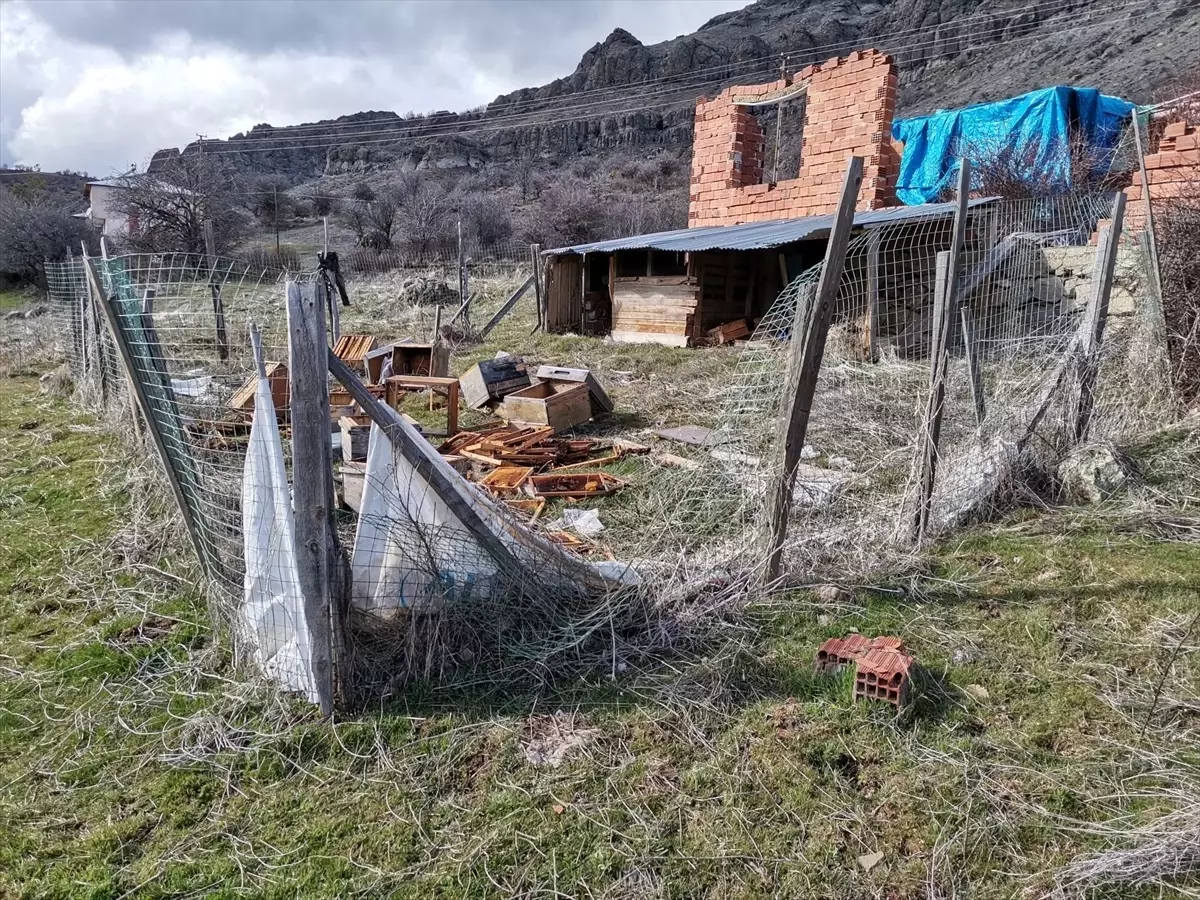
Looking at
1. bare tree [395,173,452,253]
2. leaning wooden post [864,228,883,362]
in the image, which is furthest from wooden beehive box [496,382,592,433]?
bare tree [395,173,452,253]

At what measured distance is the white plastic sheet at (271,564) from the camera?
2.79m

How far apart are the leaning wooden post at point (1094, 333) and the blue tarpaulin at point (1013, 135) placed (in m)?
8.08

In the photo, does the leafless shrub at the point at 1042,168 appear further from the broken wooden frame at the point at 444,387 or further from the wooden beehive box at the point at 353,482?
the wooden beehive box at the point at 353,482

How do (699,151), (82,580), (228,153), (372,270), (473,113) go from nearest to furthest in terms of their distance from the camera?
(82,580), (699,151), (372,270), (228,153), (473,113)

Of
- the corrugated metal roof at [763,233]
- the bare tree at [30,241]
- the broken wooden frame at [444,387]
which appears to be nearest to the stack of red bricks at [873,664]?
the broken wooden frame at [444,387]

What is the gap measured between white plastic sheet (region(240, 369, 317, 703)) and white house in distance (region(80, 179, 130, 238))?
20878 millimetres

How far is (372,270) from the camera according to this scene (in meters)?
26.5

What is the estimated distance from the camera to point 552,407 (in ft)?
23.1

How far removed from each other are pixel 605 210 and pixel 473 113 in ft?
158

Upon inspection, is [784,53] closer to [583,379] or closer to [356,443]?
[583,379]

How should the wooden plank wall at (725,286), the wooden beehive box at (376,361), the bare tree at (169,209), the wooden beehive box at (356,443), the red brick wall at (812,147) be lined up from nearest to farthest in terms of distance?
the wooden beehive box at (356,443) → the wooden beehive box at (376,361) → the red brick wall at (812,147) → the wooden plank wall at (725,286) → the bare tree at (169,209)

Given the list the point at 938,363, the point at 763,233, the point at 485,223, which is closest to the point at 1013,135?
the point at 763,233

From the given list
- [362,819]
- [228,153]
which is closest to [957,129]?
[362,819]

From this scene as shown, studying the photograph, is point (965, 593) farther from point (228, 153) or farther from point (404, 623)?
point (228, 153)
